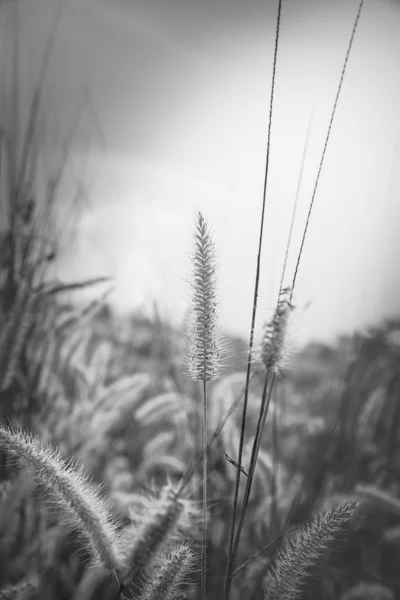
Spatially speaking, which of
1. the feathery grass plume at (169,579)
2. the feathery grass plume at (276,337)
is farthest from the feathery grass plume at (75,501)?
the feathery grass plume at (276,337)

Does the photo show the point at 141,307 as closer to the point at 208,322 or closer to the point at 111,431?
the point at 111,431

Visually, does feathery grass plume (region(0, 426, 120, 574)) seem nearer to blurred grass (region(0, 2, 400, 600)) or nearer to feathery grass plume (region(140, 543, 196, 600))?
feathery grass plume (region(140, 543, 196, 600))

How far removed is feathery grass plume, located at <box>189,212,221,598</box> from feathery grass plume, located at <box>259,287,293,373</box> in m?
0.04

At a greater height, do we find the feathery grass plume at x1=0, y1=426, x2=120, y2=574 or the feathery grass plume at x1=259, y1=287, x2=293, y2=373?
the feathery grass plume at x1=259, y1=287, x2=293, y2=373

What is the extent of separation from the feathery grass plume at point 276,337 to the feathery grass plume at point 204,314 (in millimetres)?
38

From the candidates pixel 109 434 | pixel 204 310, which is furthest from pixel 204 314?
pixel 109 434

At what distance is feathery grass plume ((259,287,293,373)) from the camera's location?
0.30 meters

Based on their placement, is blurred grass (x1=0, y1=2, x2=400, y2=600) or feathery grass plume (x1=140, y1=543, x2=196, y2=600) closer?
feathery grass plume (x1=140, y1=543, x2=196, y2=600)

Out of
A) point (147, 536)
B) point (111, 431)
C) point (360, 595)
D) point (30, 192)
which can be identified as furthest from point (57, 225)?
point (360, 595)

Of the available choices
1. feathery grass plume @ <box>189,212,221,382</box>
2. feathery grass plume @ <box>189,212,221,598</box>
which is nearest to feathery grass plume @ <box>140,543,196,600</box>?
feathery grass plume @ <box>189,212,221,598</box>

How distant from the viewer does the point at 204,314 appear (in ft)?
1.03

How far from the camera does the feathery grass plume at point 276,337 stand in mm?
296

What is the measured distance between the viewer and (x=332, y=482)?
38.3 inches

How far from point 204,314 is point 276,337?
0.05 metres
